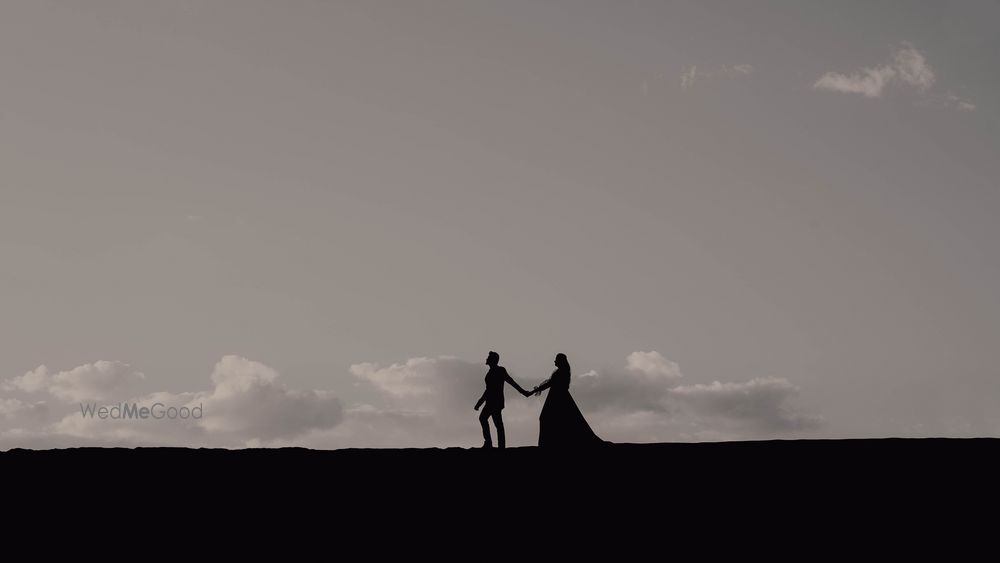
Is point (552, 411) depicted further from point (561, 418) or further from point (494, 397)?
point (494, 397)

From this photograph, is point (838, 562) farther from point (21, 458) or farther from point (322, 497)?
point (21, 458)

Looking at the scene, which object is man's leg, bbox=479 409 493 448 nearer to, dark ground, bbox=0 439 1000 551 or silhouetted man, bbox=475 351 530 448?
silhouetted man, bbox=475 351 530 448

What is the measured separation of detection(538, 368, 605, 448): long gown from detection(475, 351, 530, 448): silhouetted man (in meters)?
0.62

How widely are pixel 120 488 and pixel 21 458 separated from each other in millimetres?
1196

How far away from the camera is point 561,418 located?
15.0m

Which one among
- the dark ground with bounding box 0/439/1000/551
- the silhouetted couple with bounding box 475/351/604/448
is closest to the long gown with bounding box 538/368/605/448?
the silhouetted couple with bounding box 475/351/604/448

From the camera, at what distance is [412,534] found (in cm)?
1198

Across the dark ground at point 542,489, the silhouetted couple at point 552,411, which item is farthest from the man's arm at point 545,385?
the dark ground at point 542,489

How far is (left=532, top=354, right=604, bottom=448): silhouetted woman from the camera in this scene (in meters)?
14.7

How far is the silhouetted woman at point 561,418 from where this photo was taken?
1473cm

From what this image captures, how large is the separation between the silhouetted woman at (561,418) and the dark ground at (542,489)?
1.61m

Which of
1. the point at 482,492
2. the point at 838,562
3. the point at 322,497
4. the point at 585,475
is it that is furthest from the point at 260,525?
the point at 838,562

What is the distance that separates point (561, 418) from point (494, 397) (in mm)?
1109

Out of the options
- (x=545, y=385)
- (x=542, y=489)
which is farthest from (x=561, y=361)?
(x=542, y=489)
